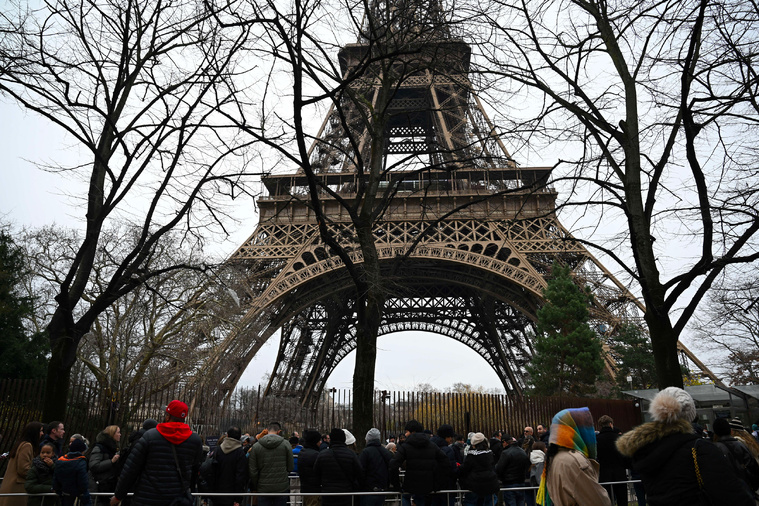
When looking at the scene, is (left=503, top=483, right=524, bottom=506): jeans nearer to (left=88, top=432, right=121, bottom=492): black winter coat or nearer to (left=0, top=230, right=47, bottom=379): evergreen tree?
(left=88, top=432, right=121, bottom=492): black winter coat

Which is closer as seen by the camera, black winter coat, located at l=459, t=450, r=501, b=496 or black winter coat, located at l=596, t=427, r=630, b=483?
black winter coat, located at l=459, t=450, r=501, b=496

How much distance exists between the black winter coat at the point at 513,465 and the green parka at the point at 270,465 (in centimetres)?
290

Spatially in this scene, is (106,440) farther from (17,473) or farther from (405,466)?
(405,466)

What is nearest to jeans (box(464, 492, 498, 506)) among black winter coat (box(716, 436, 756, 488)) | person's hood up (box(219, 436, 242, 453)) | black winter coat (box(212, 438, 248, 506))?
black winter coat (box(716, 436, 756, 488))

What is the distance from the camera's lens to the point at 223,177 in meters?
9.82

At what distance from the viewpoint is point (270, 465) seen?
7.05 metres

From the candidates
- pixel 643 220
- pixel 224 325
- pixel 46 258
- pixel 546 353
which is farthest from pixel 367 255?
pixel 546 353

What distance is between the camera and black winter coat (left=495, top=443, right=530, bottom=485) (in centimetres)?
798

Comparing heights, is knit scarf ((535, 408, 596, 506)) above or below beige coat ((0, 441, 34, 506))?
above

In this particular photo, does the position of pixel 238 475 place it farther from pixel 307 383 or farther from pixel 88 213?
pixel 307 383

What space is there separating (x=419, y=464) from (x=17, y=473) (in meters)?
4.45

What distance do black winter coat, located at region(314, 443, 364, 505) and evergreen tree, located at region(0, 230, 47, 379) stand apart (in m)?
14.9

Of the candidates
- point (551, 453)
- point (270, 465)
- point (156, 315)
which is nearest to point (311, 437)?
point (270, 465)

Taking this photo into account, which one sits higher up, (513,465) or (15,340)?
(15,340)
